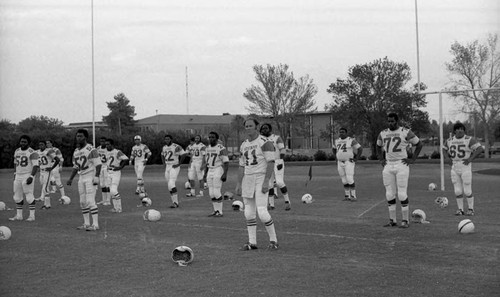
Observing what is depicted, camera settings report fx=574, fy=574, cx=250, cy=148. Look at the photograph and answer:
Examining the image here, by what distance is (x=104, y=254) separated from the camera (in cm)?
1045

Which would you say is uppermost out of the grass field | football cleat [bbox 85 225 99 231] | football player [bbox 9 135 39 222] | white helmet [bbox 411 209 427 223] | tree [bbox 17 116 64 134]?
tree [bbox 17 116 64 134]

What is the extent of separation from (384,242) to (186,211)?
777cm

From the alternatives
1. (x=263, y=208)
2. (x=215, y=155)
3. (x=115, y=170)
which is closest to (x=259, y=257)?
(x=263, y=208)

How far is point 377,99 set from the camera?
58594 mm

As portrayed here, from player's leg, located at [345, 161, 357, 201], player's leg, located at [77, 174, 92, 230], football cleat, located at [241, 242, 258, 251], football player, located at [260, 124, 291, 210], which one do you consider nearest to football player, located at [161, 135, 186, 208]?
football player, located at [260, 124, 291, 210]

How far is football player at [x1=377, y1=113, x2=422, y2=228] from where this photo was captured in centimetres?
1301

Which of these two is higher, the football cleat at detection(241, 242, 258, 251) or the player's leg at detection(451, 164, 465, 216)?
the player's leg at detection(451, 164, 465, 216)

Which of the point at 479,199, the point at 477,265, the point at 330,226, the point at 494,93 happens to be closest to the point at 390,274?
the point at 477,265

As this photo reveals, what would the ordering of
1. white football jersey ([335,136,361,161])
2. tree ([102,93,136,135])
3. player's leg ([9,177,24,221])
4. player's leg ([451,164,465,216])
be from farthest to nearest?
tree ([102,93,136,135]), white football jersey ([335,136,361,161]), player's leg ([9,177,24,221]), player's leg ([451,164,465,216])

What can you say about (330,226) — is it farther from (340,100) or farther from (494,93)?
(340,100)

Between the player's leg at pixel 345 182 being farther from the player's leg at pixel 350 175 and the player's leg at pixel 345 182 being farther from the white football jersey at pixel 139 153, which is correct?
the white football jersey at pixel 139 153

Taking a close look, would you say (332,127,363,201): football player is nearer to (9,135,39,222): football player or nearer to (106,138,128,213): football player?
(106,138,128,213): football player

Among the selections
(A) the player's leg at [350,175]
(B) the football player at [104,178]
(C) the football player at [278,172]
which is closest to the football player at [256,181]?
(C) the football player at [278,172]

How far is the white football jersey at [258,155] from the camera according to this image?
10648 mm
